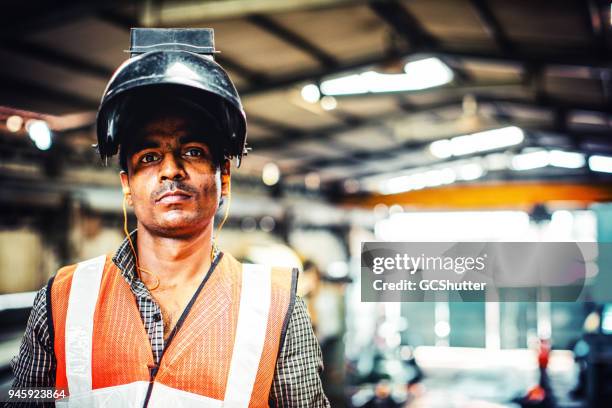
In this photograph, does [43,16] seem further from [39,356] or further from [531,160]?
[531,160]

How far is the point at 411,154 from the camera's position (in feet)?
34.7

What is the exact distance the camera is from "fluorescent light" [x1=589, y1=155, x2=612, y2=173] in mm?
8407

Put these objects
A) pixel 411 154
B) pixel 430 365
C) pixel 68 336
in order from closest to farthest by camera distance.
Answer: pixel 68 336
pixel 411 154
pixel 430 365

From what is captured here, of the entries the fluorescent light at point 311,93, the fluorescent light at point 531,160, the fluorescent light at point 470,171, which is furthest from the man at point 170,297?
the fluorescent light at point 470,171

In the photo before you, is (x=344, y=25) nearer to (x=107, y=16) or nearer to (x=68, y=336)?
(x=107, y=16)

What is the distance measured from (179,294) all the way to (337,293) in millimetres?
8766

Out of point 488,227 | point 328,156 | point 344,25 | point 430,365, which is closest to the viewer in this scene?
point 344,25

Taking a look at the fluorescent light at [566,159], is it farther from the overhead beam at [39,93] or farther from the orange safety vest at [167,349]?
the orange safety vest at [167,349]

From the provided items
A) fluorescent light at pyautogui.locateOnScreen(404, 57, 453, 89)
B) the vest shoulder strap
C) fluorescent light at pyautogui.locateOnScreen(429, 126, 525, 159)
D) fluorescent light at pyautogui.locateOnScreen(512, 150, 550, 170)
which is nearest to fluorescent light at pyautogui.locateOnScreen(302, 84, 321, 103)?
fluorescent light at pyautogui.locateOnScreen(404, 57, 453, 89)

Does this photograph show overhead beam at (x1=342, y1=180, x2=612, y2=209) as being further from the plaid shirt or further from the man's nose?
the man's nose

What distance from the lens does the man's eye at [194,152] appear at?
125cm

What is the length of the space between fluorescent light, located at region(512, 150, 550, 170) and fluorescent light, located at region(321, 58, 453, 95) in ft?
16.5

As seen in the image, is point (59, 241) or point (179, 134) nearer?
point (179, 134)

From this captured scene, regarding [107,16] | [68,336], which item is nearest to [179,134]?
[68,336]
